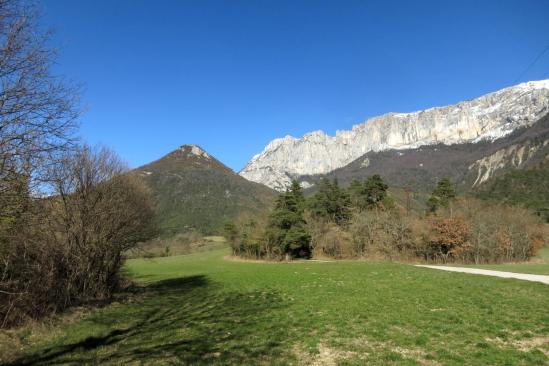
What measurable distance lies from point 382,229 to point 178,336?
1769 inches

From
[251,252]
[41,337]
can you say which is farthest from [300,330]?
[251,252]

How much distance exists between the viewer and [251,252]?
60.4m

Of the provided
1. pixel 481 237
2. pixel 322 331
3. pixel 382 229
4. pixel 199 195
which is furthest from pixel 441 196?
pixel 199 195

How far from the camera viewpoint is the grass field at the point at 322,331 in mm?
7820

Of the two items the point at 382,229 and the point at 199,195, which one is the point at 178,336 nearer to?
the point at 382,229

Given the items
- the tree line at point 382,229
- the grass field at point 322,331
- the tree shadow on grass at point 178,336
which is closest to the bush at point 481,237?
the tree line at point 382,229

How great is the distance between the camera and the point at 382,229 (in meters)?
51.0

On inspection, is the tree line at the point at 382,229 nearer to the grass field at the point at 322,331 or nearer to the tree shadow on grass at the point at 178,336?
the grass field at the point at 322,331

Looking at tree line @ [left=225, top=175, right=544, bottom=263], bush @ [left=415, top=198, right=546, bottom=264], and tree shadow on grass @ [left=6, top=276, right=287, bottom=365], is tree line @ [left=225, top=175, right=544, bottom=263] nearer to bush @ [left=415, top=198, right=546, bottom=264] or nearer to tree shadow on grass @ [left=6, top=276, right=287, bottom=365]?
bush @ [left=415, top=198, right=546, bottom=264]

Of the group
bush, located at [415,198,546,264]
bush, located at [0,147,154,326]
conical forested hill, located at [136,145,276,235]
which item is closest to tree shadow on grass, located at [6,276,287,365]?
bush, located at [0,147,154,326]

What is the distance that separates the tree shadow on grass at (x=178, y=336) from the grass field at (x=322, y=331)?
0.03 metres

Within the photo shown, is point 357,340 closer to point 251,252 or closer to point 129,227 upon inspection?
point 129,227

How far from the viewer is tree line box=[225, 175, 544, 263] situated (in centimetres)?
4366

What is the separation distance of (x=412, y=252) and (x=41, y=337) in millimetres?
45348
